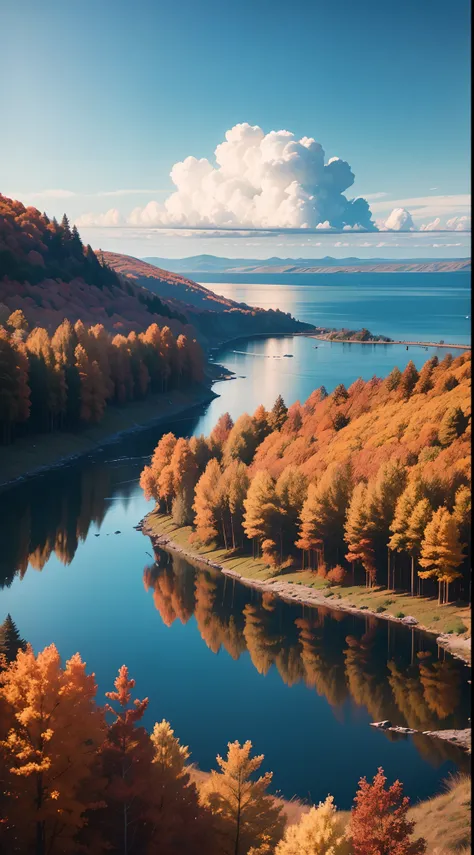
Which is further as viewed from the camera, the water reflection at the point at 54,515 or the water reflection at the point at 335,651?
the water reflection at the point at 54,515

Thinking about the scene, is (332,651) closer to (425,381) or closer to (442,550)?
(442,550)

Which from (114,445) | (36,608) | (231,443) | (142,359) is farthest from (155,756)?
(142,359)

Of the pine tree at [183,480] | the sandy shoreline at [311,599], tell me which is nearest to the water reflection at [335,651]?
the sandy shoreline at [311,599]

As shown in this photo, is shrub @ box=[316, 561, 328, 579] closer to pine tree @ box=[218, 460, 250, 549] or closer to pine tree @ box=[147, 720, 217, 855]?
pine tree @ box=[218, 460, 250, 549]

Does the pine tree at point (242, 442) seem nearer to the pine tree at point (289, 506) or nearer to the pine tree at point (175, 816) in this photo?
the pine tree at point (289, 506)

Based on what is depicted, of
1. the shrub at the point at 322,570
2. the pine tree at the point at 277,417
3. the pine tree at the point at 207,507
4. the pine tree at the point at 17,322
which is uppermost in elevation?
the pine tree at the point at 17,322

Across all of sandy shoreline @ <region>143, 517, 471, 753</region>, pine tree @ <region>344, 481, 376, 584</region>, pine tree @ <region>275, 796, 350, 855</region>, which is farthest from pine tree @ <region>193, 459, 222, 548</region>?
pine tree @ <region>275, 796, 350, 855</region>
